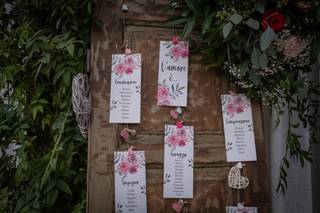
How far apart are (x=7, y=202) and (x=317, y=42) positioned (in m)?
1.47

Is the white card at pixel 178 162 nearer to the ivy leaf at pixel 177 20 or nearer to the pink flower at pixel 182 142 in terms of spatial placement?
the pink flower at pixel 182 142

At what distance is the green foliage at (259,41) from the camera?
51.6 inches

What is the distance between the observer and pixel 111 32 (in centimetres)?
148

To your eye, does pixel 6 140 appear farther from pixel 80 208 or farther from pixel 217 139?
pixel 217 139

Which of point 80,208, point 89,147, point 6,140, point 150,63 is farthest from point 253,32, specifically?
point 6,140

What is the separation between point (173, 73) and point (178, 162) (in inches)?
14.3

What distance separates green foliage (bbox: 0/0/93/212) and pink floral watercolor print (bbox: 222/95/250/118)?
24.0 inches

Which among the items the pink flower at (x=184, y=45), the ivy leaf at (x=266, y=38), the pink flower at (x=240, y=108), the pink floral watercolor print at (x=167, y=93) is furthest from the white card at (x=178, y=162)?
the ivy leaf at (x=266, y=38)

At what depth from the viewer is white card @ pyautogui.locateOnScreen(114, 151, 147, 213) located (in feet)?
4.67

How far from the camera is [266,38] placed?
1238 millimetres

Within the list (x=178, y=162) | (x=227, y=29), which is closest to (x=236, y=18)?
(x=227, y=29)

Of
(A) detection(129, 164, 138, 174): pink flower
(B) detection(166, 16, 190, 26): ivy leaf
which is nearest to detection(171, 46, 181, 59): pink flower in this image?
(B) detection(166, 16, 190, 26): ivy leaf

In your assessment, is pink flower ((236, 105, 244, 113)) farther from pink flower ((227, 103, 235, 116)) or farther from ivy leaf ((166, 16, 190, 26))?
ivy leaf ((166, 16, 190, 26))

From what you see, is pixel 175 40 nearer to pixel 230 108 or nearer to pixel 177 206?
pixel 230 108
